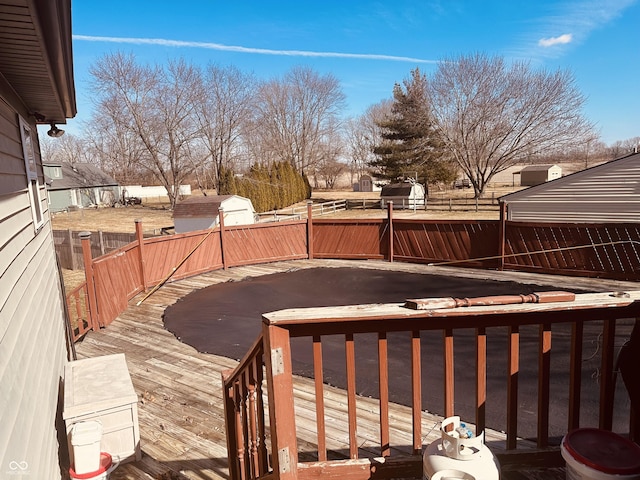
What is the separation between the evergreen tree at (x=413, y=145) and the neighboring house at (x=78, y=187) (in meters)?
26.2

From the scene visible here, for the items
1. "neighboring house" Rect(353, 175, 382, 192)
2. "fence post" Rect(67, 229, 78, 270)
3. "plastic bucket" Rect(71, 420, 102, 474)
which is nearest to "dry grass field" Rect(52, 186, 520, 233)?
"fence post" Rect(67, 229, 78, 270)

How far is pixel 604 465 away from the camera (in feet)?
5.22

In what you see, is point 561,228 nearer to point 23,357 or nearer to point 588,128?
point 23,357

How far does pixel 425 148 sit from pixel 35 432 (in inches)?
1304

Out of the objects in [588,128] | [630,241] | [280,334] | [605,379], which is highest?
[588,128]

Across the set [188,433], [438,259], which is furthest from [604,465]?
[438,259]

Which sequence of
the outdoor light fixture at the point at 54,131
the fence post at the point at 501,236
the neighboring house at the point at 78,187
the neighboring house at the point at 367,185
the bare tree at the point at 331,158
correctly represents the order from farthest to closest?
the neighboring house at the point at 367,185 < the bare tree at the point at 331,158 < the neighboring house at the point at 78,187 < the fence post at the point at 501,236 < the outdoor light fixture at the point at 54,131

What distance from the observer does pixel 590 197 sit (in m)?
13.1

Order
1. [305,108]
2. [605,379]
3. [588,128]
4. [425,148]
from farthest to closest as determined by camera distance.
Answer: [305,108], [425,148], [588,128], [605,379]

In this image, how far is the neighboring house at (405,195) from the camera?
31.2 metres

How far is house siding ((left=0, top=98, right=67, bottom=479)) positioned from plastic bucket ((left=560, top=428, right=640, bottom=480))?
219cm

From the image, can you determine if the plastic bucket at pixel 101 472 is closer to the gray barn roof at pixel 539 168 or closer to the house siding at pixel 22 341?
the house siding at pixel 22 341

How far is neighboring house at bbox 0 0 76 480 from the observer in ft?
6.40

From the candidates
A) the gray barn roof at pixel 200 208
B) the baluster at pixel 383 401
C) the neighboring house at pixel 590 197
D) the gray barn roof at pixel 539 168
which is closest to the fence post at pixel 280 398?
the baluster at pixel 383 401
